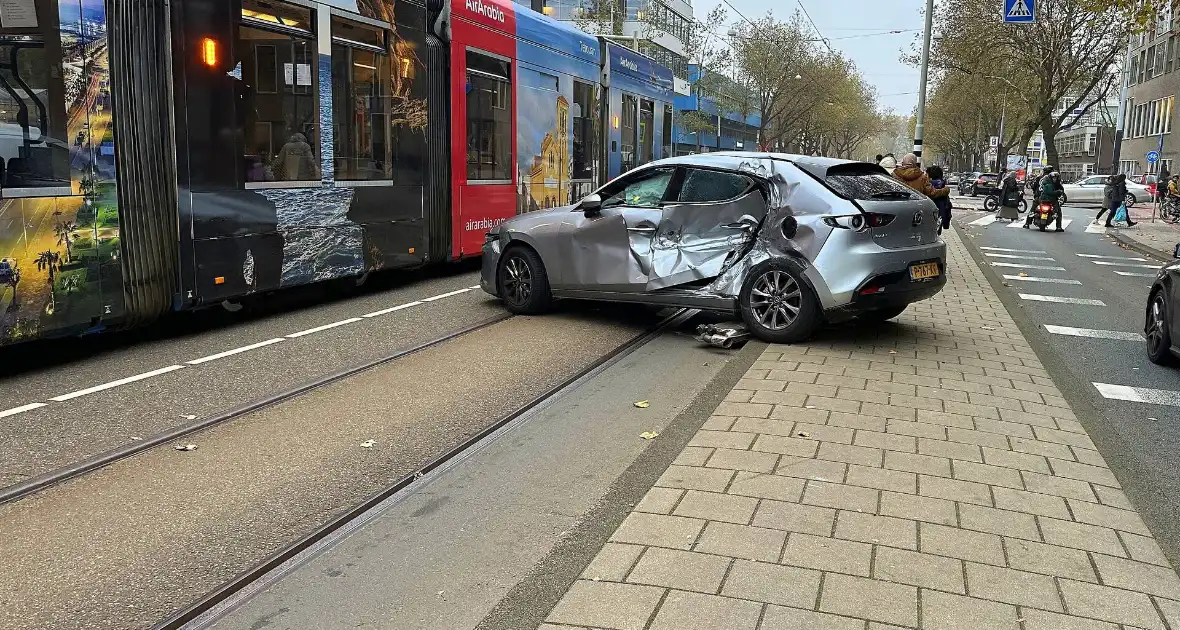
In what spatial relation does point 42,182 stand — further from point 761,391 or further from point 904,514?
point 904,514

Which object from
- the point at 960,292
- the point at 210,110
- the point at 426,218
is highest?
the point at 210,110

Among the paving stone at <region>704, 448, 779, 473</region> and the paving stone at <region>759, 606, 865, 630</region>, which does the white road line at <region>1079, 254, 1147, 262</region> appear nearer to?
the paving stone at <region>704, 448, 779, 473</region>

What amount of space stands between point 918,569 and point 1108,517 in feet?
3.92

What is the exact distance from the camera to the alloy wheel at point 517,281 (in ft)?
31.5

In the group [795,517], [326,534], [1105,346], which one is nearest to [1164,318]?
[1105,346]

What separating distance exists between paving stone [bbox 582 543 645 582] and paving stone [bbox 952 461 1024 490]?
5.97ft

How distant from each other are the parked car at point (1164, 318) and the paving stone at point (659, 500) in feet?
16.9

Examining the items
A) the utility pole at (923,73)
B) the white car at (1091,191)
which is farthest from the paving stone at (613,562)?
the white car at (1091,191)

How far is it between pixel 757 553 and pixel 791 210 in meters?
4.71

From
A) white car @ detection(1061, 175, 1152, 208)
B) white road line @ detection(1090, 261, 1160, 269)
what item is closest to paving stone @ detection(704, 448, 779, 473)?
white road line @ detection(1090, 261, 1160, 269)

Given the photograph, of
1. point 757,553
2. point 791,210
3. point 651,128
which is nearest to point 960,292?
point 791,210

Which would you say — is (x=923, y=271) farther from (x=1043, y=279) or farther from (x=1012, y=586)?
(x=1043, y=279)

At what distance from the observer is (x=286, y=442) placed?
5402 millimetres

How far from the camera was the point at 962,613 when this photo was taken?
3234 millimetres
